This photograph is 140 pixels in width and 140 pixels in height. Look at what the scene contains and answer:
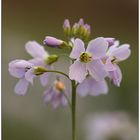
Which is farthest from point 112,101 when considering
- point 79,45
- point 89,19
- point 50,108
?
point 79,45

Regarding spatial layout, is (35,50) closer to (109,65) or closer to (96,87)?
(96,87)

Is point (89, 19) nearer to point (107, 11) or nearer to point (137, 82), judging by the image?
point (107, 11)

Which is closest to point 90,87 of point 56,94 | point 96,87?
point 96,87

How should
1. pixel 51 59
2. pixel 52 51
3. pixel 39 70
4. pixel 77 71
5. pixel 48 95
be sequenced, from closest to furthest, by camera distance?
pixel 77 71, pixel 39 70, pixel 51 59, pixel 48 95, pixel 52 51

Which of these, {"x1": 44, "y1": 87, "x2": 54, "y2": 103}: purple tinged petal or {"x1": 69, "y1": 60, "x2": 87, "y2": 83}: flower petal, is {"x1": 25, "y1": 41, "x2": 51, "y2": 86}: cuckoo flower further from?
{"x1": 69, "y1": 60, "x2": 87, "y2": 83}: flower petal

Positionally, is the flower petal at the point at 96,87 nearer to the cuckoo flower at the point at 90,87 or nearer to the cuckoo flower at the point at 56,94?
the cuckoo flower at the point at 90,87

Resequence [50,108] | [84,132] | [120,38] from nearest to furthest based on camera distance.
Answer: [84,132]
[50,108]
[120,38]

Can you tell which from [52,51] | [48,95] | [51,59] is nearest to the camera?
[51,59]

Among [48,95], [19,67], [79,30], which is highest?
[79,30]

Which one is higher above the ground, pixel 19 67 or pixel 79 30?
pixel 79 30
